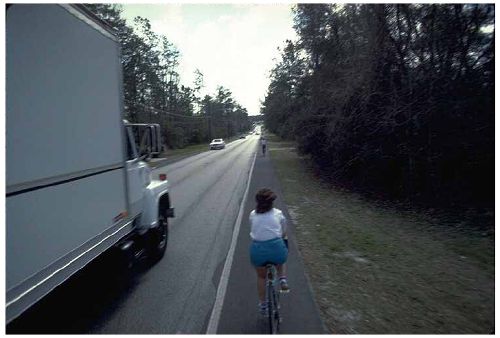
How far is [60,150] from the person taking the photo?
3.69 meters

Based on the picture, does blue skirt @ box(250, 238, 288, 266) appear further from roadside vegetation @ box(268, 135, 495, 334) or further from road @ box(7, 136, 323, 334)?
roadside vegetation @ box(268, 135, 495, 334)

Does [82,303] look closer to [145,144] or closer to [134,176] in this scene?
[134,176]

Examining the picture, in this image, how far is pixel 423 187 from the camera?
13.2 m

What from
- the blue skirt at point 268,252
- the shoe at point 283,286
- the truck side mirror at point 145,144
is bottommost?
the shoe at point 283,286

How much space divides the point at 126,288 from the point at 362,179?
1237 cm

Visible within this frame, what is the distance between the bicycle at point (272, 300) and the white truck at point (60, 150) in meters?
1.85

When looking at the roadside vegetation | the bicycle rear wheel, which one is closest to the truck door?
the bicycle rear wheel

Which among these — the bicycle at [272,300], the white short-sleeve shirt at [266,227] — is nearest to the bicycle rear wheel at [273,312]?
the bicycle at [272,300]

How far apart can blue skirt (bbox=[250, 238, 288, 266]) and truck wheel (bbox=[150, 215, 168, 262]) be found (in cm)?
262

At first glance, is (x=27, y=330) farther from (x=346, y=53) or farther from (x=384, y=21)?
(x=346, y=53)

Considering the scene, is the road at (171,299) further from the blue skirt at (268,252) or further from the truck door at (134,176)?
the truck door at (134,176)

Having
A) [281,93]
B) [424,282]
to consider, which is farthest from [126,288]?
[281,93]

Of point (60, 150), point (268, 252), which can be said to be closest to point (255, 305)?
point (268, 252)

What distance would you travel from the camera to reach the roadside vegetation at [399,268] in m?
4.86
